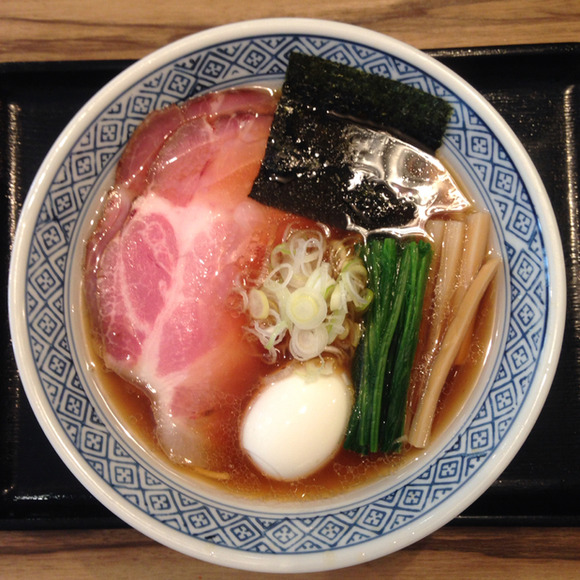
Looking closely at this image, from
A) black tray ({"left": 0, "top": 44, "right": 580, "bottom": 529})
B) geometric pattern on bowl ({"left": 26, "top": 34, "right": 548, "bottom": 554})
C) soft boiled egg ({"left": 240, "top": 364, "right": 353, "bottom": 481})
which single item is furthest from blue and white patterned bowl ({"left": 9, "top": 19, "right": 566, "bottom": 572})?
black tray ({"left": 0, "top": 44, "right": 580, "bottom": 529})

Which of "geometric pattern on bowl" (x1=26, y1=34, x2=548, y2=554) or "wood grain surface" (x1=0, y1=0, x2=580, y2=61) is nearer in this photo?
"geometric pattern on bowl" (x1=26, y1=34, x2=548, y2=554)

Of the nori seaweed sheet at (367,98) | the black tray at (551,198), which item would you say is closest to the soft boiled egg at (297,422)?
the black tray at (551,198)

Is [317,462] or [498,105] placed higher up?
[498,105]

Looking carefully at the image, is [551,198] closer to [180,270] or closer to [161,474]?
[180,270]

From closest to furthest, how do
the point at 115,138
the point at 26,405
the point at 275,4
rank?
the point at 115,138
the point at 26,405
the point at 275,4

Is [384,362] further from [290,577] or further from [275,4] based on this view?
[275,4]

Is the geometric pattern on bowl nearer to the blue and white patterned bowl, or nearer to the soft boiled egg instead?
the blue and white patterned bowl

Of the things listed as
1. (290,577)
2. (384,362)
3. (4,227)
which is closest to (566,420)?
(384,362)

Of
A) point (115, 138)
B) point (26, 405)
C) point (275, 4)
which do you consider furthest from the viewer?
point (275, 4)
